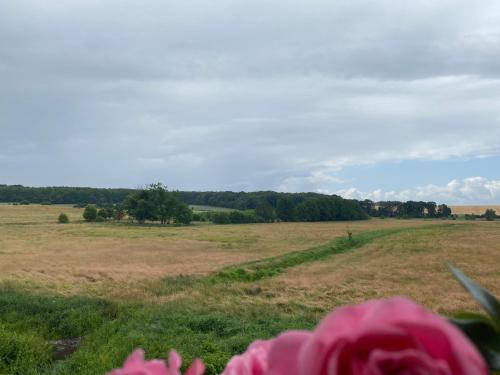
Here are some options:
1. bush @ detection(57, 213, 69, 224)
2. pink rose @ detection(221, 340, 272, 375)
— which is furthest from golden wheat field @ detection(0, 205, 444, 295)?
pink rose @ detection(221, 340, 272, 375)

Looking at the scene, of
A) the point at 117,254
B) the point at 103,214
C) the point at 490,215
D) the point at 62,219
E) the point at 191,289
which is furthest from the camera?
the point at 490,215

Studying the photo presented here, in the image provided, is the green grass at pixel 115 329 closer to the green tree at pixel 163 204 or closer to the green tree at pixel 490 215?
the green tree at pixel 163 204

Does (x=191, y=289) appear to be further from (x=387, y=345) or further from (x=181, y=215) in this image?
(x=181, y=215)

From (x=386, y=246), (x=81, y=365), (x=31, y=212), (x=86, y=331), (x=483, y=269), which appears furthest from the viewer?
(x=31, y=212)

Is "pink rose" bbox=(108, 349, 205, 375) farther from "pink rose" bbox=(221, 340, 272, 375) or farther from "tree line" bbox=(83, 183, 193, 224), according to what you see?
"tree line" bbox=(83, 183, 193, 224)

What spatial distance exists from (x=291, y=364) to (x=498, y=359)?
0.32 meters

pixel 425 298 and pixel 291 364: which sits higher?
pixel 291 364

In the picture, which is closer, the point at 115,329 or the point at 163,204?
the point at 115,329

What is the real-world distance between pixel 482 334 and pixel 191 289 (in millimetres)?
22371

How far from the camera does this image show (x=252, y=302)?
18.9 meters

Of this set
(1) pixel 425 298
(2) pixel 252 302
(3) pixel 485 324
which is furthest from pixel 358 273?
(3) pixel 485 324

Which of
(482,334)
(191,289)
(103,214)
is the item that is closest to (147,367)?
(482,334)

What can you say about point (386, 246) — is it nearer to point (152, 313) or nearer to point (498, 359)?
point (152, 313)

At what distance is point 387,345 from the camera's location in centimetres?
67
